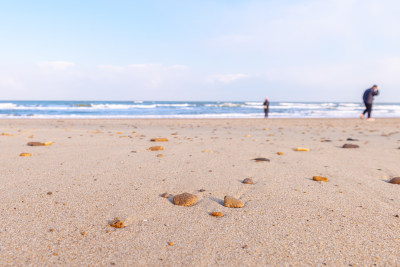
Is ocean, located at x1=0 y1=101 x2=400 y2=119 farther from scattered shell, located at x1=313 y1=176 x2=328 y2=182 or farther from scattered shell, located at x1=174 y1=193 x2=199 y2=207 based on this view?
scattered shell, located at x1=174 y1=193 x2=199 y2=207

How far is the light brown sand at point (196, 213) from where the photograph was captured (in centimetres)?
141

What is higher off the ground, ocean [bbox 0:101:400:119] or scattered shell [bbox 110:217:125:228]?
scattered shell [bbox 110:217:125:228]

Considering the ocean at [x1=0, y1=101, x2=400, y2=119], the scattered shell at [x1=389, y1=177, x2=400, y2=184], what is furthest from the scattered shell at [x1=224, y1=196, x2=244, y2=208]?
the ocean at [x1=0, y1=101, x2=400, y2=119]

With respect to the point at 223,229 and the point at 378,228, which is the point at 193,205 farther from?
the point at 378,228

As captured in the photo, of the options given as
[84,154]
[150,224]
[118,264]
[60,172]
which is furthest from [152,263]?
[84,154]

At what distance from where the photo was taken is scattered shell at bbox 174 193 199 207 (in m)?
2.07

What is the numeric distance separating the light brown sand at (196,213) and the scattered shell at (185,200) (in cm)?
5

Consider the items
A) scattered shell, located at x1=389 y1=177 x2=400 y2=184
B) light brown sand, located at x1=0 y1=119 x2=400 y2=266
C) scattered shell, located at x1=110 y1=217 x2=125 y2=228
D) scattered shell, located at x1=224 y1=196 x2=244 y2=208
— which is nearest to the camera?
light brown sand, located at x1=0 y1=119 x2=400 y2=266

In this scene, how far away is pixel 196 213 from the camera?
1.92 meters

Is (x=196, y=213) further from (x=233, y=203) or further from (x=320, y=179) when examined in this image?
(x=320, y=179)

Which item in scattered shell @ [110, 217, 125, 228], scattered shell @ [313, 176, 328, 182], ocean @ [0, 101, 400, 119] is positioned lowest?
ocean @ [0, 101, 400, 119]

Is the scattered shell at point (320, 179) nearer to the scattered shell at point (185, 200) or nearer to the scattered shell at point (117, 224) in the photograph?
the scattered shell at point (185, 200)

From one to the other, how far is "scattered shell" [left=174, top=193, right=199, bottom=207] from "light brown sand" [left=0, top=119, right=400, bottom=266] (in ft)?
0.16

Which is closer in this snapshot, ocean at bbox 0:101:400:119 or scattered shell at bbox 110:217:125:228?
scattered shell at bbox 110:217:125:228
